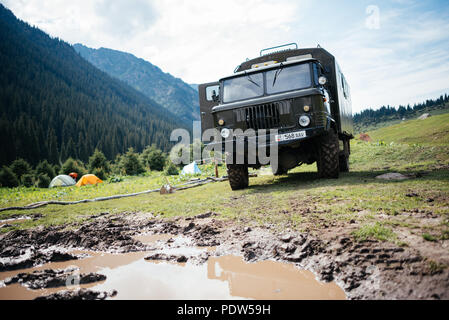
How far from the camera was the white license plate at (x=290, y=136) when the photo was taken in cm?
655

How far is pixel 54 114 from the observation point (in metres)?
103

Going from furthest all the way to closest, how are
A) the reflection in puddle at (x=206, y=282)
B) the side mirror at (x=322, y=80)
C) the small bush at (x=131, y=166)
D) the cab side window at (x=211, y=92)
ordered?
1. the small bush at (x=131, y=166)
2. the cab side window at (x=211, y=92)
3. the side mirror at (x=322, y=80)
4. the reflection in puddle at (x=206, y=282)

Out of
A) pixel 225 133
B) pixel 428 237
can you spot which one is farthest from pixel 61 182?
pixel 428 237

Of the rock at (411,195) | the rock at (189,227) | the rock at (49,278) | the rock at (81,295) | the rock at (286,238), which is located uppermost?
the rock at (411,195)

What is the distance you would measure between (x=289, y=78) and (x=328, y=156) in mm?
2190

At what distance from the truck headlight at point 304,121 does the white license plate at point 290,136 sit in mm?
198

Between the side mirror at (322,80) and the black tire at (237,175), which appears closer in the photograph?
the side mirror at (322,80)

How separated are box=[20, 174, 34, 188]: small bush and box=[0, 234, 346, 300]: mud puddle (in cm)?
3256

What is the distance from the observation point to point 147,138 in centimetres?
12419

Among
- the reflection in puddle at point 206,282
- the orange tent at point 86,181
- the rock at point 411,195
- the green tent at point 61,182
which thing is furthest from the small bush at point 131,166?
the rock at point 411,195

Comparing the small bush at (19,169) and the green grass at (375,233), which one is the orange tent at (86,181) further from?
the green grass at (375,233)

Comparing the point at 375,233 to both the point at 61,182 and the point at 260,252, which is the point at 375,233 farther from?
the point at 61,182

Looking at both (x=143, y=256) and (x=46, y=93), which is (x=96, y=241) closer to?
(x=143, y=256)
